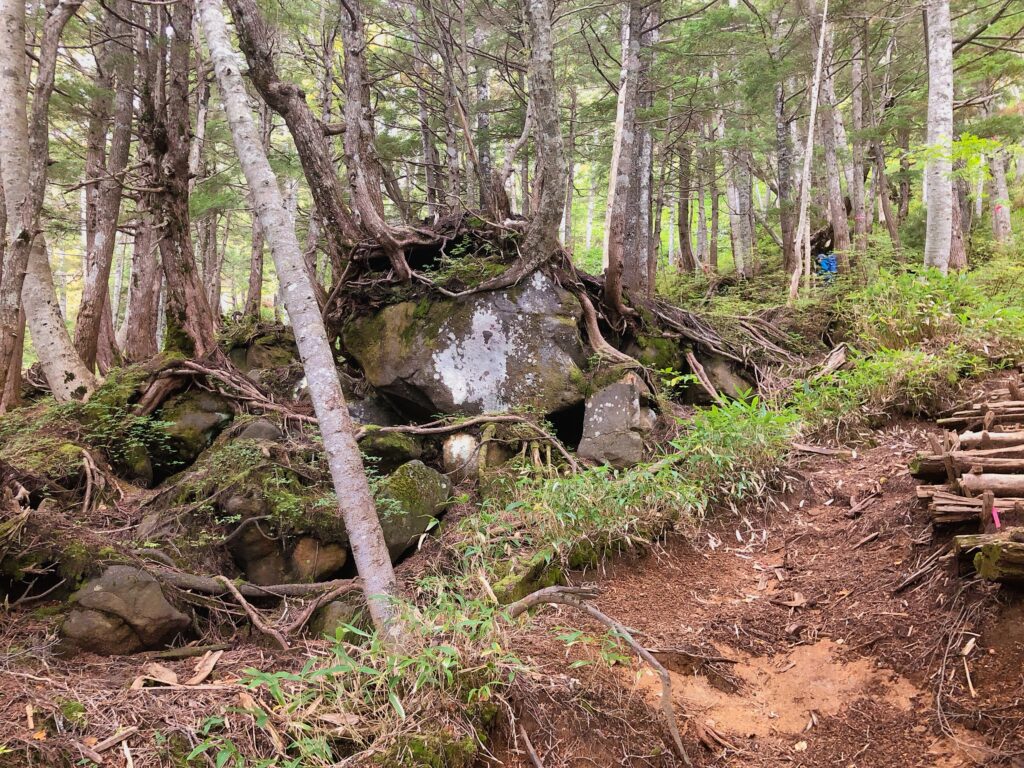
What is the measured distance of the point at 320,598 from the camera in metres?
4.15

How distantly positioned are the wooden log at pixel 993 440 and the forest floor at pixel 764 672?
531mm

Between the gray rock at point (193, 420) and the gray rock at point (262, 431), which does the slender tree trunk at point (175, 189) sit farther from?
the gray rock at point (262, 431)

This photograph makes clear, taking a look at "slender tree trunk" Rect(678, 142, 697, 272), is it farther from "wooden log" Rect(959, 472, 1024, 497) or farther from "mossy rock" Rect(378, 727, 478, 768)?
"mossy rock" Rect(378, 727, 478, 768)

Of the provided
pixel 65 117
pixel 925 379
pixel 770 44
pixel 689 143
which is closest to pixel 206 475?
pixel 925 379

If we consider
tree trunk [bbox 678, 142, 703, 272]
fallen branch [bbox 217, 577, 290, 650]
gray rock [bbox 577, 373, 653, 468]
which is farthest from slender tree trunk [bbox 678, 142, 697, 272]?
fallen branch [bbox 217, 577, 290, 650]

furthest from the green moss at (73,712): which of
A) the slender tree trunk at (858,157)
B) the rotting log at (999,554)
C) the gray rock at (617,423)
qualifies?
the slender tree trunk at (858,157)

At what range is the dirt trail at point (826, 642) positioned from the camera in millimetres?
2555

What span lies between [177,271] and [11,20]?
306cm

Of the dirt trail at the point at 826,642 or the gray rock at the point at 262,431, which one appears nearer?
the dirt trail at the point at 826,642

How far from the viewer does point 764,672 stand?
127 inches

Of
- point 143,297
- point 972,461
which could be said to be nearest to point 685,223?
point 143,297

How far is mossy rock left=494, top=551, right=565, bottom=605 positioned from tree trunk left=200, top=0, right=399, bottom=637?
87 centimetres

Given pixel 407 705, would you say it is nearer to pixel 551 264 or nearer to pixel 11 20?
pixel 551 264

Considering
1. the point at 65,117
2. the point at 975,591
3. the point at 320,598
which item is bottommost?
the point at 320,598
